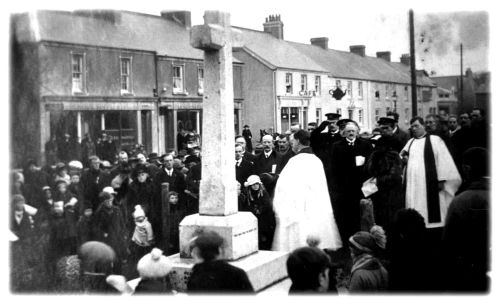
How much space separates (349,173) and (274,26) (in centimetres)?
206

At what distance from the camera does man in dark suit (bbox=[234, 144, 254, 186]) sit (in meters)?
7.31

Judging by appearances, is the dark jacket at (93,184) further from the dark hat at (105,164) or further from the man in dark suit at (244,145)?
the man in dark suit at (244,145)

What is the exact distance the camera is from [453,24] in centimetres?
513

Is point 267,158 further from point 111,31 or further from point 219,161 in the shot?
point 219,161

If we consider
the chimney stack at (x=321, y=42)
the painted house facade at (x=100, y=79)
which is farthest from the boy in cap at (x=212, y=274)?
the chimney stack at (x=321, y=42)

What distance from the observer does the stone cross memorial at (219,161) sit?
4.48 metres

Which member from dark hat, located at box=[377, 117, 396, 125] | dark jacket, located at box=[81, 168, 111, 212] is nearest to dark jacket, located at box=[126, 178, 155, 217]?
dark jacket, located at box=[81, 168, 111, 212]

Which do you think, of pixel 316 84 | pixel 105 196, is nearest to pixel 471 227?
pixel 105 196

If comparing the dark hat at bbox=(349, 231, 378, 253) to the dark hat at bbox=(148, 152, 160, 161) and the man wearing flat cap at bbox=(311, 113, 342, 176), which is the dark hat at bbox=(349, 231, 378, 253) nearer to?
the man wearing flat cap at bbox=(311, 113, 342, 176)

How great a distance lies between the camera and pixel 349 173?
651 cm

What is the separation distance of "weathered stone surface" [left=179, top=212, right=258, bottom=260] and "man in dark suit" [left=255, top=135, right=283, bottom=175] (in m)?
2.96

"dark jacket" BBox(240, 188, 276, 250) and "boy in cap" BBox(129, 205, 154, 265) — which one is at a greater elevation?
Result: "dark jacket" BBox(240, 188, 276, 250)

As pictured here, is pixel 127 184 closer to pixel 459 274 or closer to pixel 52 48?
pixel 52 48

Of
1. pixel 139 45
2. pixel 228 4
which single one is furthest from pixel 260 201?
pixel 139 45
